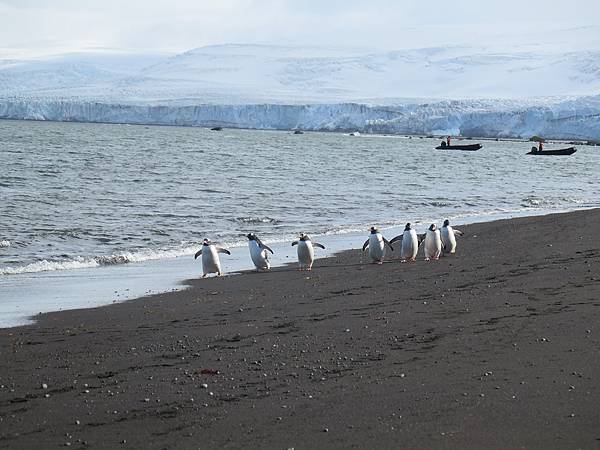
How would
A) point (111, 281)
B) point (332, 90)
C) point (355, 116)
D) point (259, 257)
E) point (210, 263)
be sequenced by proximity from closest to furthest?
1. point (111, 281)
2. point (210, 263)
3. point (259, 257)
4. point (355, 116)
5. point (332, 90)

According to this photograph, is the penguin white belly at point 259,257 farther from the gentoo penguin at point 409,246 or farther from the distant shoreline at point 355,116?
the distant shoreline at point 355,116

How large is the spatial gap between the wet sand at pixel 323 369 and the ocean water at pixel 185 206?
144 centimetres

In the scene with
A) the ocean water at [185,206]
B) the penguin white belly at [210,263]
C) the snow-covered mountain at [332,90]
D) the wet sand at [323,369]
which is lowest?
the ocean water at [185,206]

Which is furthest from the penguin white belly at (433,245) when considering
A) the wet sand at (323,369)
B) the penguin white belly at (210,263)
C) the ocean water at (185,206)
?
the wet sand at (323,369)

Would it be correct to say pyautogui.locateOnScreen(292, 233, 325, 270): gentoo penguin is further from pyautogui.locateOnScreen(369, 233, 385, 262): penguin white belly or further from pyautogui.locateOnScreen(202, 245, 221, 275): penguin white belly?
pyautogui.locateOnScreen(202, 245, 221, 275): penguin white belly

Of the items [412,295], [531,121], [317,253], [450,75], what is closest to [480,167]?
[317,253]

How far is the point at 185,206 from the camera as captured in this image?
19.4 meters

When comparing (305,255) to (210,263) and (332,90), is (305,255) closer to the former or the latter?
(210,263)

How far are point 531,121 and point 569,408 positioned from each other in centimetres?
8132

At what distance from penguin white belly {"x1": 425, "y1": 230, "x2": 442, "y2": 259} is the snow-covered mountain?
70580 millimetres

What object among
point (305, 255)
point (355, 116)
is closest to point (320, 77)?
point (355, 116)

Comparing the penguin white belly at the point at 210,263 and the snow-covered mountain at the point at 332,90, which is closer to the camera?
the penguin white belly at the point at 210,263

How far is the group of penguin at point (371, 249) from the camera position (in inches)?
430

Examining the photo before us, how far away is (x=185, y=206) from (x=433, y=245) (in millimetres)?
8597
